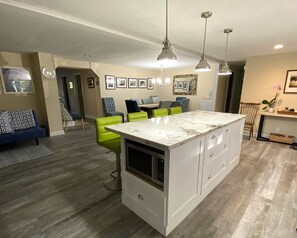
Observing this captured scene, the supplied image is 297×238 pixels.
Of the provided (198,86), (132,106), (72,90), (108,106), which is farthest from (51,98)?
(198,86)

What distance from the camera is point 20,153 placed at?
10.8 feet

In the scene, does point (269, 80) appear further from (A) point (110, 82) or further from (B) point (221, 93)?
(A) point (110, 82)

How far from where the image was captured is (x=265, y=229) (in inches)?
60.7

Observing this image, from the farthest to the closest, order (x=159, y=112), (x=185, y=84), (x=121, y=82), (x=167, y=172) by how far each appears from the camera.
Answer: (x=185, y=84) < (x=121, y=82) < (x=159, y=112) < (x=167, y=172)

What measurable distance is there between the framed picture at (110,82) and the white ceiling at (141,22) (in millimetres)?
2887

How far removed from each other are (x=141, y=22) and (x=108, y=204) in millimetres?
2464

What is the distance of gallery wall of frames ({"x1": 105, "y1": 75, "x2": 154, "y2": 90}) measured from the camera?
20.6 feet

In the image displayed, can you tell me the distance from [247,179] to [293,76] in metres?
3.09

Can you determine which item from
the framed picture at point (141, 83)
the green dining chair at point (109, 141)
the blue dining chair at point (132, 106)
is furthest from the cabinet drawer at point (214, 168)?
the framed picture at point (141, 83)

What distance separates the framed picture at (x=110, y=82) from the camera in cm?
621

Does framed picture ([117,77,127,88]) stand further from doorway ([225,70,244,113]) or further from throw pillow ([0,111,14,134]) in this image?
doorway ([225,70,244,113])

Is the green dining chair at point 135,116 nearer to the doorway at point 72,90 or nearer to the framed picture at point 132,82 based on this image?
the framed picture at point 132,82

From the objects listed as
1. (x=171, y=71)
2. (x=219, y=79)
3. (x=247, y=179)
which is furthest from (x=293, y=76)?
(x=171, y=71)

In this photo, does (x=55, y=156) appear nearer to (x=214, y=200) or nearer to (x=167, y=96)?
(x=214, y=200)
